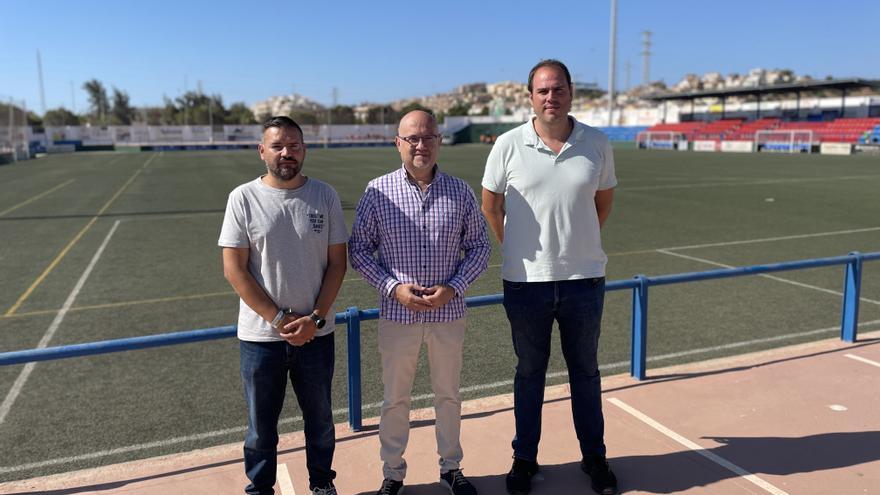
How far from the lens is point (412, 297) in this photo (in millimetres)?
3029

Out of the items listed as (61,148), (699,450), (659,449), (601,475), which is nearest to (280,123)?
(601,475)

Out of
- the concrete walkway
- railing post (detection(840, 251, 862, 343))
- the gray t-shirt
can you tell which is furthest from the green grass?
the gray t-shirt

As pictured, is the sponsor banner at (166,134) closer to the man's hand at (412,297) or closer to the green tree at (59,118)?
the green tree at (59,118)

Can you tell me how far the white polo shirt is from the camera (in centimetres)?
324

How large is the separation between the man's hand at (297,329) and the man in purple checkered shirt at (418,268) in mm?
397

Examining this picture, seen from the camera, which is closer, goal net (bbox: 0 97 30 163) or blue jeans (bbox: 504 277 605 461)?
blue jeans (bbox: 504 277 605 461)

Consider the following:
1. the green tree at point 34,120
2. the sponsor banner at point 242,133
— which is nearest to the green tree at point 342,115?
the sponsor banner at point 242,133

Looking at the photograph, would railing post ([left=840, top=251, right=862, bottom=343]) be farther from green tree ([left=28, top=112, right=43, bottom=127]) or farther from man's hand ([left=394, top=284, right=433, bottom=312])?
green tree ([left=28, top=112, right=43, bottom=127])

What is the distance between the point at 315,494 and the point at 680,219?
13.6 meters

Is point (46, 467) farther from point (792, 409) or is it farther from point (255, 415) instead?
point (792, 409)

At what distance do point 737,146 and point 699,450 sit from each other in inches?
2160

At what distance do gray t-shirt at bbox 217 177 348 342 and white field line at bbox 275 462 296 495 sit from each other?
0.94 meters

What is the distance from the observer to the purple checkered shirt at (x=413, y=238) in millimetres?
3131

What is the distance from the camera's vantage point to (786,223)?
559 inches
